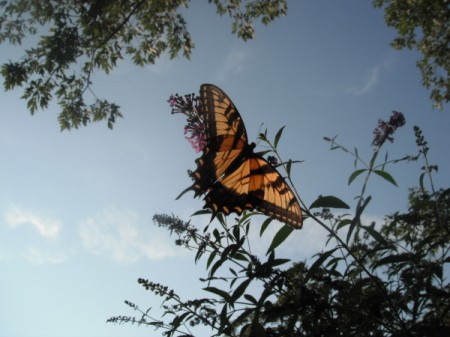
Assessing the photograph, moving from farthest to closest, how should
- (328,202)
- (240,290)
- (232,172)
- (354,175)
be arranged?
(232,172)
(354,175)
(240,290)
(328,202)

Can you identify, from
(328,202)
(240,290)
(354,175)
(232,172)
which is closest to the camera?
(328,202)

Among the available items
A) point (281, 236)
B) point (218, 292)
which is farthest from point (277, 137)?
point (218, 292)

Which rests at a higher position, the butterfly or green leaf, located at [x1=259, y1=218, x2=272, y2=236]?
the butterfly

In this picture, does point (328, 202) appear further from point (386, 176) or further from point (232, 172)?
point (232, 172)

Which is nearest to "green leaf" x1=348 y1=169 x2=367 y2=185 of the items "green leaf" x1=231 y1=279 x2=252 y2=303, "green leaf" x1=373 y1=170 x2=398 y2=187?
"green leaf" x1=373 y1=170 x2=398 y2=187

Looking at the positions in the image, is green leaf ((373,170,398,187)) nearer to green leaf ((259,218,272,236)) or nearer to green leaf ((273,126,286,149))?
green leaf ((273,126,286,149))

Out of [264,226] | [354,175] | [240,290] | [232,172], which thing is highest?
[232,172]

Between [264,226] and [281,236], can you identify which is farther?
[264,226]

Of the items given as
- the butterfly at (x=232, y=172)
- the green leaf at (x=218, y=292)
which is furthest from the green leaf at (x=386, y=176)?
the green leaf at (x=218, y=292)
